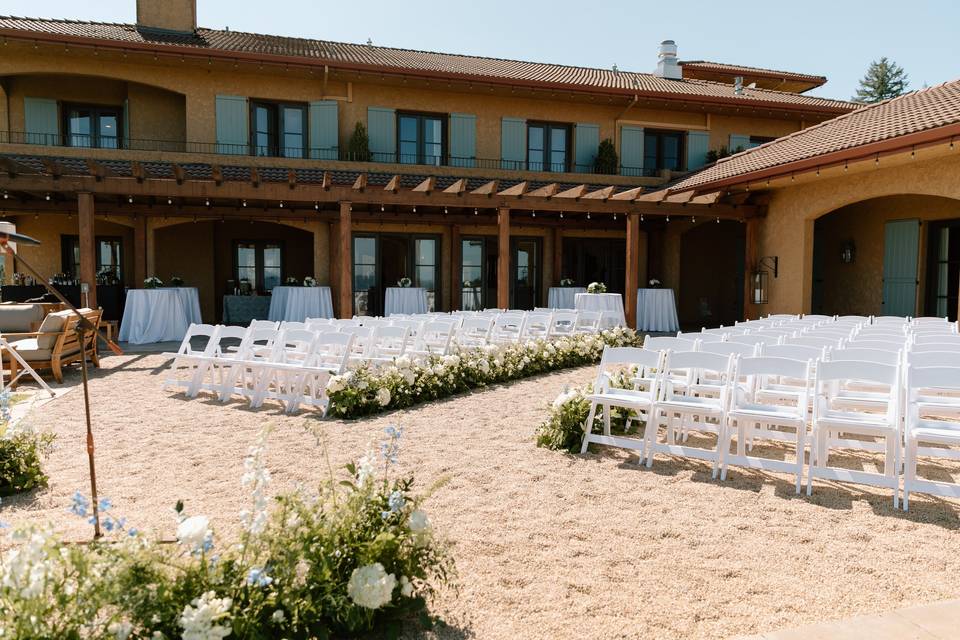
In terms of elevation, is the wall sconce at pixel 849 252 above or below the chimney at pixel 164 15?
below

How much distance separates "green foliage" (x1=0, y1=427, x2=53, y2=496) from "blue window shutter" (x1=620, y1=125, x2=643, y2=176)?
15582 mm

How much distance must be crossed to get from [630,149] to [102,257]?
13624mm

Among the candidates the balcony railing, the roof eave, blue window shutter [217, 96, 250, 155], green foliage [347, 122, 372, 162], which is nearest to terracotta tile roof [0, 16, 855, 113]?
the roof eave

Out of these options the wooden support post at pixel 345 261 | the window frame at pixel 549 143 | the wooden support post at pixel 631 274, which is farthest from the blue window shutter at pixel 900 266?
the wooden support post at pixel 345 261

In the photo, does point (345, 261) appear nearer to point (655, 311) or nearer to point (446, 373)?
point (446, 373)

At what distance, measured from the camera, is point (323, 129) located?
15.5m

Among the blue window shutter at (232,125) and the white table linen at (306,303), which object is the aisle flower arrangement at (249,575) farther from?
the blue window shutter at (232,125)

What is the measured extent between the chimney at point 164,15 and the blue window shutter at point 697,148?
1338 centimetres

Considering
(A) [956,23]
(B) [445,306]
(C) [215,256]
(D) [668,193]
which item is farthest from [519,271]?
(A) [956,23]

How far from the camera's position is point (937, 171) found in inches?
384

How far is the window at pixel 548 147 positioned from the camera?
56.3ft

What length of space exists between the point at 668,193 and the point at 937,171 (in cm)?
494

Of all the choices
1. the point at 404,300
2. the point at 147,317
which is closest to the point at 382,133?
the point at 404,300

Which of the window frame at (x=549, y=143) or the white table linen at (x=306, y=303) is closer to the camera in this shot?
the white table linen at (x=306, y=303)
